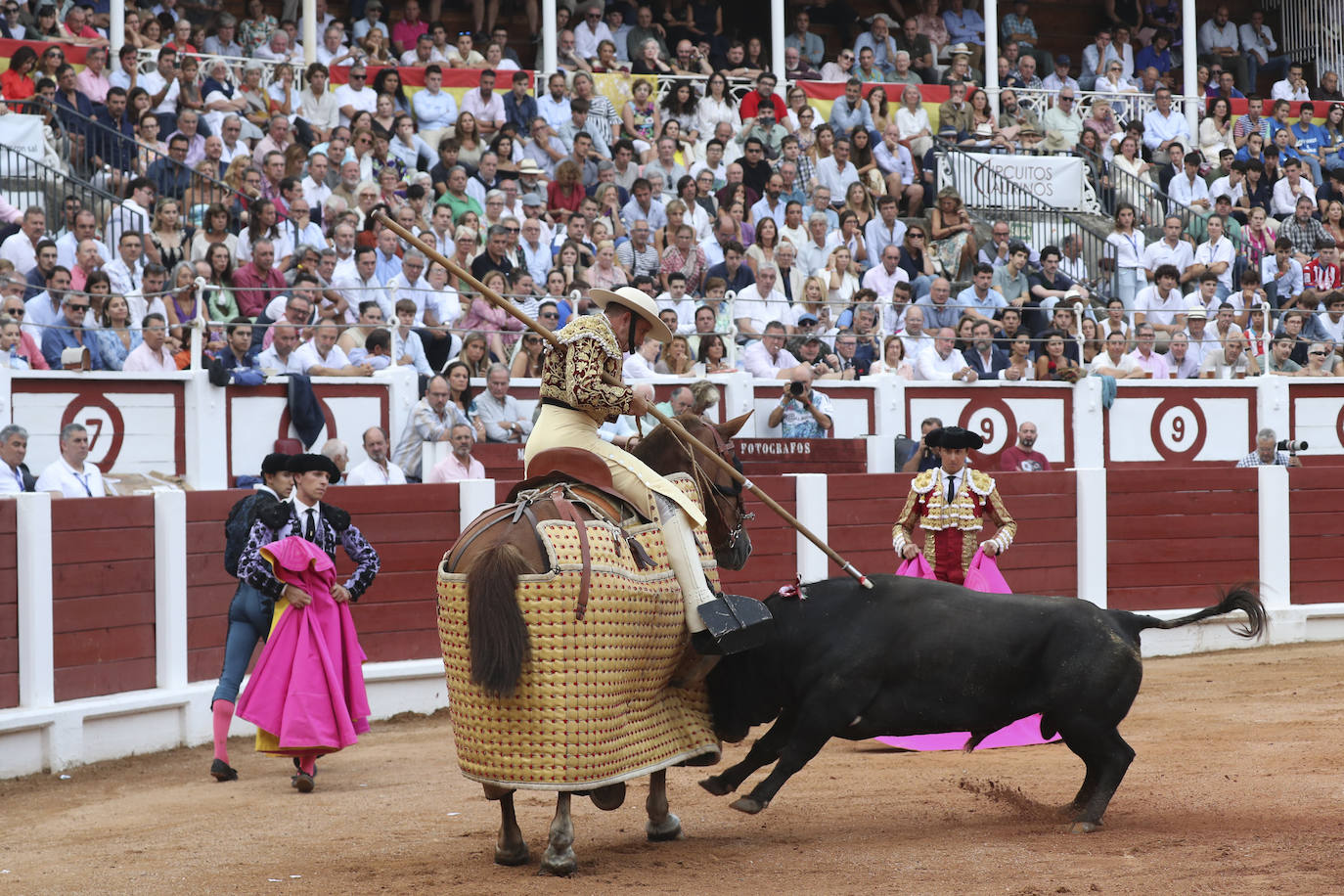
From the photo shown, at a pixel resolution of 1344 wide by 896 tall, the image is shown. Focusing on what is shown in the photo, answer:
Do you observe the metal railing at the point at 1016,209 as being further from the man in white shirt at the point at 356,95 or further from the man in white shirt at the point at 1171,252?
the man in white shirt at the point at 356,95

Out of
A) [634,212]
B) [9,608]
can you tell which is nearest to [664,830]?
[9,608]

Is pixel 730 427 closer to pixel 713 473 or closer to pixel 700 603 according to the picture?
pixel 713 473

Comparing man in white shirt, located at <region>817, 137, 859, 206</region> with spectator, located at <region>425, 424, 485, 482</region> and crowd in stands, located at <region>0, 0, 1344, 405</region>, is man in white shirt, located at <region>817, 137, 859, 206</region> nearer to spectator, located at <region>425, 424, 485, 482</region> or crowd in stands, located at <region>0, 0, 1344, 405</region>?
crowd in stands, located at <region>0, 0, 1344, 405</region>

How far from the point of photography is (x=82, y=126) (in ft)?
39.5

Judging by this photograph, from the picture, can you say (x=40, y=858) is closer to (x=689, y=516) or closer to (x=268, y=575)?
(x=268, y=575)

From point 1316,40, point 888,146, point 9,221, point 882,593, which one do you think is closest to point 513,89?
point 888,146

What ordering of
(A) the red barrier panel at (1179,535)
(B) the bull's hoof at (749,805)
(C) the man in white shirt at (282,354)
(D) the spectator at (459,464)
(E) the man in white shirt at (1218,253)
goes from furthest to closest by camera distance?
1. (E) the man in white shirt at (1218,253)
2. (A) the red barrier panel at (1179,535)
3. (C) the man in white shirt at (282,354)
4. (D) the spectator at (459,464)
5. (B) the bull's hoof at (749,805)

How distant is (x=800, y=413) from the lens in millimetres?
11250

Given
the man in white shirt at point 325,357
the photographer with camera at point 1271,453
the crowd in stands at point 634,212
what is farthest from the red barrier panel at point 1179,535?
the man in white shirt at point 325,357

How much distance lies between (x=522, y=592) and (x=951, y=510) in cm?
316

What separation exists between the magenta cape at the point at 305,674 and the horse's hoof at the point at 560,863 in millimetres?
1960

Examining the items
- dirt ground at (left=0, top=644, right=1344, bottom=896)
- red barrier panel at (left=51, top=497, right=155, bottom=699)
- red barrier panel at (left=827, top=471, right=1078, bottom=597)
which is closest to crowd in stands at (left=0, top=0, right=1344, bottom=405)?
red barrier panel at (left=827, top=471, right=1078, bottom=597)

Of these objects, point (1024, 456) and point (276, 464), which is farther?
point (1024, 456)

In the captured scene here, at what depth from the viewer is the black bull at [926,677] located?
5500 millimetres
